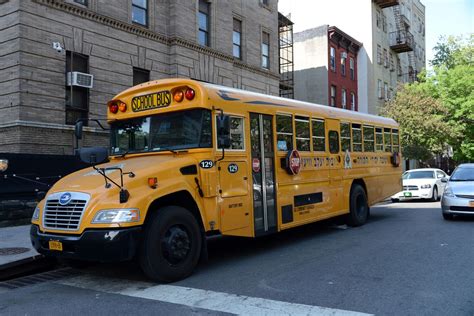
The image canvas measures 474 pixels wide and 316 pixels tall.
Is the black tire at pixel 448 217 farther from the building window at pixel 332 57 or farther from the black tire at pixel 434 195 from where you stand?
the building window at pixel 332 57

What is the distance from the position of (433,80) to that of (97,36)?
91.5ft

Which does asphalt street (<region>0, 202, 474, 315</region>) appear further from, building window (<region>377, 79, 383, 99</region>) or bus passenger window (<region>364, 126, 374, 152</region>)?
building window (<region>377, 79, 383, 99</region>)

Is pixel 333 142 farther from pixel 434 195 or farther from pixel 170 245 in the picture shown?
pixel 434 195

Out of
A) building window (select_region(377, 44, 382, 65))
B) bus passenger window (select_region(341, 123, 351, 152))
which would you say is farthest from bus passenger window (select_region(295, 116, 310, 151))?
building window (select_region(377, 44, 382, 65))

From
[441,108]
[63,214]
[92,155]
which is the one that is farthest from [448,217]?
[441,108]

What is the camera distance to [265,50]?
79.0 ft

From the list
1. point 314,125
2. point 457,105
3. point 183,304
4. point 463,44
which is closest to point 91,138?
point 314,125

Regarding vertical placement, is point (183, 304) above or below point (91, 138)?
below

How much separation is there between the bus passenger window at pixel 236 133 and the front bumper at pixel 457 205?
681cm

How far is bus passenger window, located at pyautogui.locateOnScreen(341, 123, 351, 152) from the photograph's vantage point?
10.7 m

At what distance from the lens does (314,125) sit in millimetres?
9617

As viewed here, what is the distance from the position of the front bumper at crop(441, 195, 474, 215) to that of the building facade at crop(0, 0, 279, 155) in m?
10.5

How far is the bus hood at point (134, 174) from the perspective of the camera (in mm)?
5852

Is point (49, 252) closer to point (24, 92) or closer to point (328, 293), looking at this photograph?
point (328, 293)
